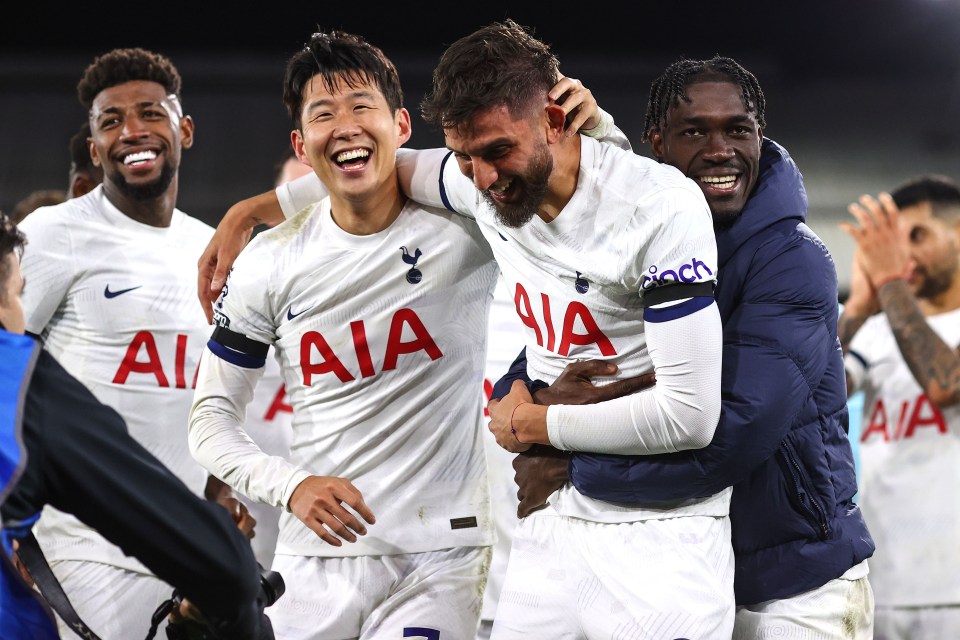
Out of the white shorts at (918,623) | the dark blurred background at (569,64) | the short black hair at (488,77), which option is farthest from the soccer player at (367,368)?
the dark blurred background at (569,64)

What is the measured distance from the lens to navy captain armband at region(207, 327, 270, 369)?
10.3 ft

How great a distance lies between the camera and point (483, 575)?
3.11 m

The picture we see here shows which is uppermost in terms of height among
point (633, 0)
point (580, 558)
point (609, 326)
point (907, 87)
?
point (633, 0)

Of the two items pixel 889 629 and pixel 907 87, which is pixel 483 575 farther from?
pixel 907 87

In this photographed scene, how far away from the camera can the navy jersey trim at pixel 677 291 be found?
7.82 ft

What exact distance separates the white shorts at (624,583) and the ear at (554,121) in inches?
34.3

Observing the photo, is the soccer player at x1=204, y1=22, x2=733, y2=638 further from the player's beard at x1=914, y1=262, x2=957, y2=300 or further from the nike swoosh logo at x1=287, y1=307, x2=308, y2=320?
the player's beard at x1=914, y1=262, x2=957, y2=300

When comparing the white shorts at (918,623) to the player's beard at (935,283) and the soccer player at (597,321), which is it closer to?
the player's beard at (935,283)

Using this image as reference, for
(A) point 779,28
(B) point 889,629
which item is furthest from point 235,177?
(B) point 889,629

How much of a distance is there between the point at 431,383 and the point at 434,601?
1.87 feet

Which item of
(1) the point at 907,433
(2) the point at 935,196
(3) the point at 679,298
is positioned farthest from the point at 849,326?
(3) the point at 679,298

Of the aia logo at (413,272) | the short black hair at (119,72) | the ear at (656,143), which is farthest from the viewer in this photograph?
the short black hair at (119,72)

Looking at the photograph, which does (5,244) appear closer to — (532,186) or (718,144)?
(532,186)

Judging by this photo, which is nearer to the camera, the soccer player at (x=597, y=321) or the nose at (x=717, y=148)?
the soccer player at (x=597, y=321)
